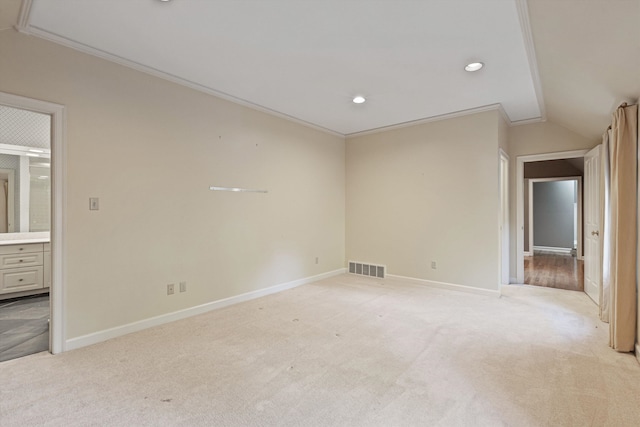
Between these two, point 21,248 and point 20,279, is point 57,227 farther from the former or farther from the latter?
point 20,279

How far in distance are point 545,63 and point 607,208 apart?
1588 mm

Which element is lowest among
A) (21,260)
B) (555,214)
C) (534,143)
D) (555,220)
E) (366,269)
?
(366,269)

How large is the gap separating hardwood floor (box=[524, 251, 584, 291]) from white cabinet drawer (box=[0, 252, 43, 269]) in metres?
7.33

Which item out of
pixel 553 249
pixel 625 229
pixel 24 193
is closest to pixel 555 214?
pixel 553 249

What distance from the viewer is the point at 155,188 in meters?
3.21

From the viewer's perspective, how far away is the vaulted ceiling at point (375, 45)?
2139 millimetres

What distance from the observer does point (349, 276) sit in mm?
5547

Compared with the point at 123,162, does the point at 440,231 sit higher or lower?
lower

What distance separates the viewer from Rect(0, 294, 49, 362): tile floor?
2.69 m

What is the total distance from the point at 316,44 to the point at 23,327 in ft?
13.2

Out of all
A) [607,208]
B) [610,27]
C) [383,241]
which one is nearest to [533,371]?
[607,208]

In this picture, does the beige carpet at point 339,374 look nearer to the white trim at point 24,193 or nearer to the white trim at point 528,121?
the white trim at point 528,121

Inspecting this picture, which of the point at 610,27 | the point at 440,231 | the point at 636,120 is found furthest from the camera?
the point at 440,231

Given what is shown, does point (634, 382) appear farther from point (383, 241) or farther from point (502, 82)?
point (383, 241)
